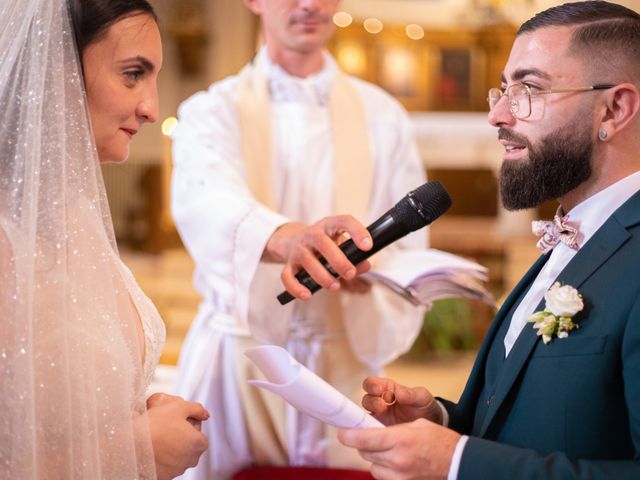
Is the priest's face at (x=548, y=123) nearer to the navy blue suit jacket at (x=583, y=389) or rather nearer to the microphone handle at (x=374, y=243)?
the navy blue suit jacket at (x=583, y=389)

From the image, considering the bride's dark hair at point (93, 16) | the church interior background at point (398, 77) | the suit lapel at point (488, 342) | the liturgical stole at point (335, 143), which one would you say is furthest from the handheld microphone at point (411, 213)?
the church interior background at point (398, 77)

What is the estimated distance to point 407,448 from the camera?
1694mm

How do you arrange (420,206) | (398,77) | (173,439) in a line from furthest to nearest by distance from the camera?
1. (398,77)
2. (420,206)
3. (173,439)

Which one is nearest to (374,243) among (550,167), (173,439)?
(550,167)

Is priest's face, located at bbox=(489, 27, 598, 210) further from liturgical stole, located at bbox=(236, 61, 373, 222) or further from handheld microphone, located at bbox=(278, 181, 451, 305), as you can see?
liturgical stole, located at bbox=(236, 61, 373, 222)

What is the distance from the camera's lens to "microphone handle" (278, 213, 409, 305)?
84.9 inches

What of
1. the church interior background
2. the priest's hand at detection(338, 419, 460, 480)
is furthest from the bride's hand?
the church interior background

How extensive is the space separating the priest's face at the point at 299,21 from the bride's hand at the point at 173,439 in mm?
1631

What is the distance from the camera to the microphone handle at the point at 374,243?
2.16m

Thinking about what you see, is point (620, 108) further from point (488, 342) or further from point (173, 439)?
point (173, 439)

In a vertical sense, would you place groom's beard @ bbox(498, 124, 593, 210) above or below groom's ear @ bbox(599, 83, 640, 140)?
below

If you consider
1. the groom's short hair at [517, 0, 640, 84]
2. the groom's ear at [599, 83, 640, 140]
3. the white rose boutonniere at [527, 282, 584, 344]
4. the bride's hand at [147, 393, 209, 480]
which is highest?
the groom's short hair at [517, 0, 640, 84]

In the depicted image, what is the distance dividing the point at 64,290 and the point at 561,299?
0.98 meters

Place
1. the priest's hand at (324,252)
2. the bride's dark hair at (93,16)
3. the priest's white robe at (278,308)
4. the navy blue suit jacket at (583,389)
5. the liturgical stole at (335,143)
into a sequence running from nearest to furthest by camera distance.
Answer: the navy blue suit jacket at (583,389)
the bride's dark hair at (93,16)
the priest's hand at (324,252)
the priest's white robe at (278,308)
the liturgical stole at (335,143)
